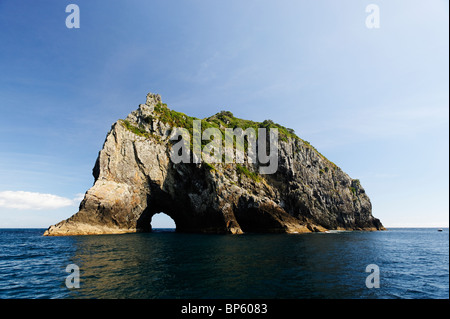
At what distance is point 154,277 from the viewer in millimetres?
14812

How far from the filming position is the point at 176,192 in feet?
187

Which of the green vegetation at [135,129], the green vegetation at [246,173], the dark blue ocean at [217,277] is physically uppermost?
the green vegetation at [135,129]

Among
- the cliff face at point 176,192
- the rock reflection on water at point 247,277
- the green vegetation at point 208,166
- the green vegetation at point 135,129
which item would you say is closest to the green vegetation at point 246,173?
the cliff face at point 176,192

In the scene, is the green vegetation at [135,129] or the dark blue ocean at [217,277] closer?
the dark blue ocean at [217,277]

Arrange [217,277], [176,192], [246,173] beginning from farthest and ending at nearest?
[246,173]
[176,192]
[217,277]

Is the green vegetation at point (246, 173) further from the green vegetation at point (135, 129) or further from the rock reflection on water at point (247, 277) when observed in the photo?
the rock reflection on water at point (247, 277)

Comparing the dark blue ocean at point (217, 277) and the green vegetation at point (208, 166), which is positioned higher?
the green vegetation at point (208, 166)

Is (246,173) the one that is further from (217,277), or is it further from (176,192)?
(217,277)

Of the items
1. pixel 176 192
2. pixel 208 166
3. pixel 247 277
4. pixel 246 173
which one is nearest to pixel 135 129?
pixel 176 192

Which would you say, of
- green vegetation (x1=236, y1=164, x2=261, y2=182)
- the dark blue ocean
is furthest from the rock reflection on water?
green vegetation (x1=236, y1=164, x2=261, y2=182)

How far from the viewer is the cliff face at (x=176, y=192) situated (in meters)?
49.4

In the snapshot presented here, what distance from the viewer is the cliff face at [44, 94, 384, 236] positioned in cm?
4944
